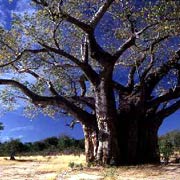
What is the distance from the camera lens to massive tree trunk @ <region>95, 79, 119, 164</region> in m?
19.7

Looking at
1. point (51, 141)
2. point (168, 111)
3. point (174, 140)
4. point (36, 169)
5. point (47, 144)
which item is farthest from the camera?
point (51, 141)

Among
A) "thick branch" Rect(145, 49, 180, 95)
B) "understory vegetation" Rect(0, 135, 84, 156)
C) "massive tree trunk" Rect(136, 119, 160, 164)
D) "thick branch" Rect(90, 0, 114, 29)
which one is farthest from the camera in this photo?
"understory vegetation" Rect(0, 135, 84, 156)

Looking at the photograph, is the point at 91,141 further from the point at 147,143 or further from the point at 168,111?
the point at 168,111

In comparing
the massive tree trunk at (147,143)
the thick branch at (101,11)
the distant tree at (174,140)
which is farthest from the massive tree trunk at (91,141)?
the distant tree at (174,140)

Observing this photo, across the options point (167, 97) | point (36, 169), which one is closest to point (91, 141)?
point (36, 169)

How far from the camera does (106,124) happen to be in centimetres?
2002

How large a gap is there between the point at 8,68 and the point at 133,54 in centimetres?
668

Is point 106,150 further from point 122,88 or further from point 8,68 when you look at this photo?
point 8,68

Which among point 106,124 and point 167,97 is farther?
point 167,97

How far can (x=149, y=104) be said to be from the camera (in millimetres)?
21375

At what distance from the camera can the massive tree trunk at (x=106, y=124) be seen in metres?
19.7

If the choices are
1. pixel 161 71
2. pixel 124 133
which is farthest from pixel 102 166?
pixel 161 71

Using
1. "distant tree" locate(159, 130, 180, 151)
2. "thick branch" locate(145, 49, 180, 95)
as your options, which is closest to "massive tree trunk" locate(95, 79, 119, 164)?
"thick branch" locate(145, 49, 180, 95)

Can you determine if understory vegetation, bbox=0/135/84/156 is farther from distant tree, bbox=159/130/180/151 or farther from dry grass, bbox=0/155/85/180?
dry grass, bbox=0/155/85/180
